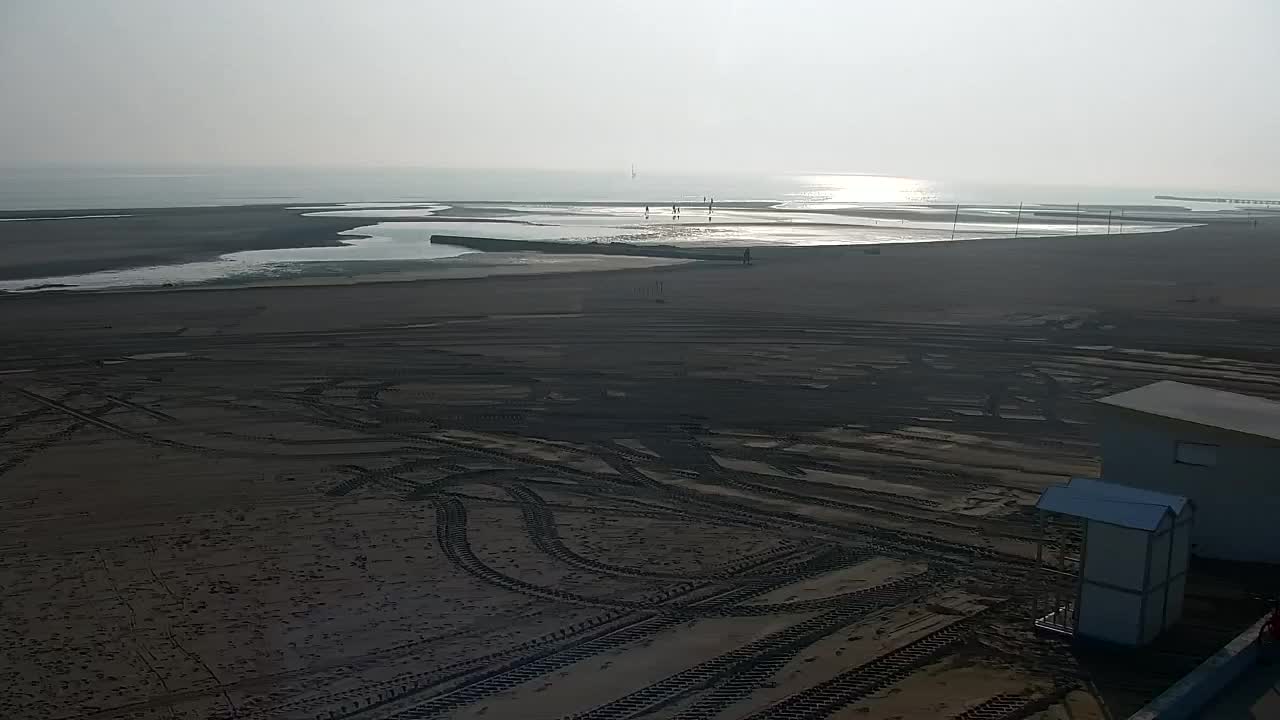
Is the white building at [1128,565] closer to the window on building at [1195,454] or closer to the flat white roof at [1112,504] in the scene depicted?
the flat white roof at [1112,504]

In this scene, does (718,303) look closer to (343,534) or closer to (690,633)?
(343,534)

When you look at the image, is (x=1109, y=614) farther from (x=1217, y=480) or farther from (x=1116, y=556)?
(x=1217, y=480)

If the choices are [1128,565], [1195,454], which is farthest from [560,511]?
[1195,454]

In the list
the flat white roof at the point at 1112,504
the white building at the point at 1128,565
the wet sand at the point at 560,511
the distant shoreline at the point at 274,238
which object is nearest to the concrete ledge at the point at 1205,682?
→ the wet sand at the point at 560,511

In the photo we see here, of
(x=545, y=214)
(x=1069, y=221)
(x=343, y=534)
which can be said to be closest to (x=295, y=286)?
(x=343, y=534)

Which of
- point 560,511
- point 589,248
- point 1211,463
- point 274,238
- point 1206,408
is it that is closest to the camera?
point 1211,463

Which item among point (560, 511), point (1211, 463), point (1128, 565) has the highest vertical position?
point (1211, 463)
